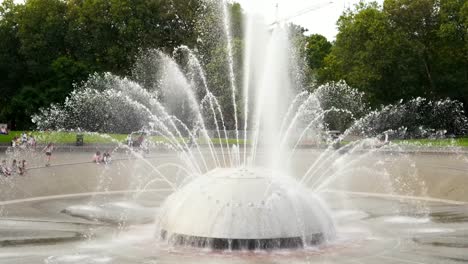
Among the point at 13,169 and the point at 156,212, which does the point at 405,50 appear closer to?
the point at 13,169

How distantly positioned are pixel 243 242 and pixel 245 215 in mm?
630

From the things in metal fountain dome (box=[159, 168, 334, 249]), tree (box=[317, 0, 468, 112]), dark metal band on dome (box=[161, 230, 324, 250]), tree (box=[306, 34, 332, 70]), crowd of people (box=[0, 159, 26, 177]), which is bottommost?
dark metal band on dome (box=[161, 230, 324, 250])

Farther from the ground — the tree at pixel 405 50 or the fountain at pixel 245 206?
the tree at pixel 405 50

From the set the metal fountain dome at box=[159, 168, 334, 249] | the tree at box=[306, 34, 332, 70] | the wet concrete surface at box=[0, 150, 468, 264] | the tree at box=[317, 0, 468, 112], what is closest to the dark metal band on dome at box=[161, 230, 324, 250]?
the metal fountain dome at box=[159, 168, 334, 249]

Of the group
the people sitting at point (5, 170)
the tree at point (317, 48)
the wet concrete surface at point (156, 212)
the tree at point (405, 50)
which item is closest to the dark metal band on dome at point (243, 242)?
the wet concrete surface at point (156, 212)

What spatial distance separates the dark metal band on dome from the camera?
14.5 m

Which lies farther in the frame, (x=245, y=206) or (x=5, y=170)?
(x=5, y=170)

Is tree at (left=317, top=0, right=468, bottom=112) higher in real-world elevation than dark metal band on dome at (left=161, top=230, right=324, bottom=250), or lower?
higher

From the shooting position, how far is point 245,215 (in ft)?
Result: 48.6

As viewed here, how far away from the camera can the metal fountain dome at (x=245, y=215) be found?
14656 mm

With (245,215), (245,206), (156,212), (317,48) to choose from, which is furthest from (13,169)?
(317,48)

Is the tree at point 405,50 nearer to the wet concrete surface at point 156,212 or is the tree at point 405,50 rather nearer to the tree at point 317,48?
the tree at point 317,48

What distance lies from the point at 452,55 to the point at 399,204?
4849 cm

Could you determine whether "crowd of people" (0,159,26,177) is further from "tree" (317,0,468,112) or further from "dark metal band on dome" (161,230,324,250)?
"tree" (317,0,468,112)
